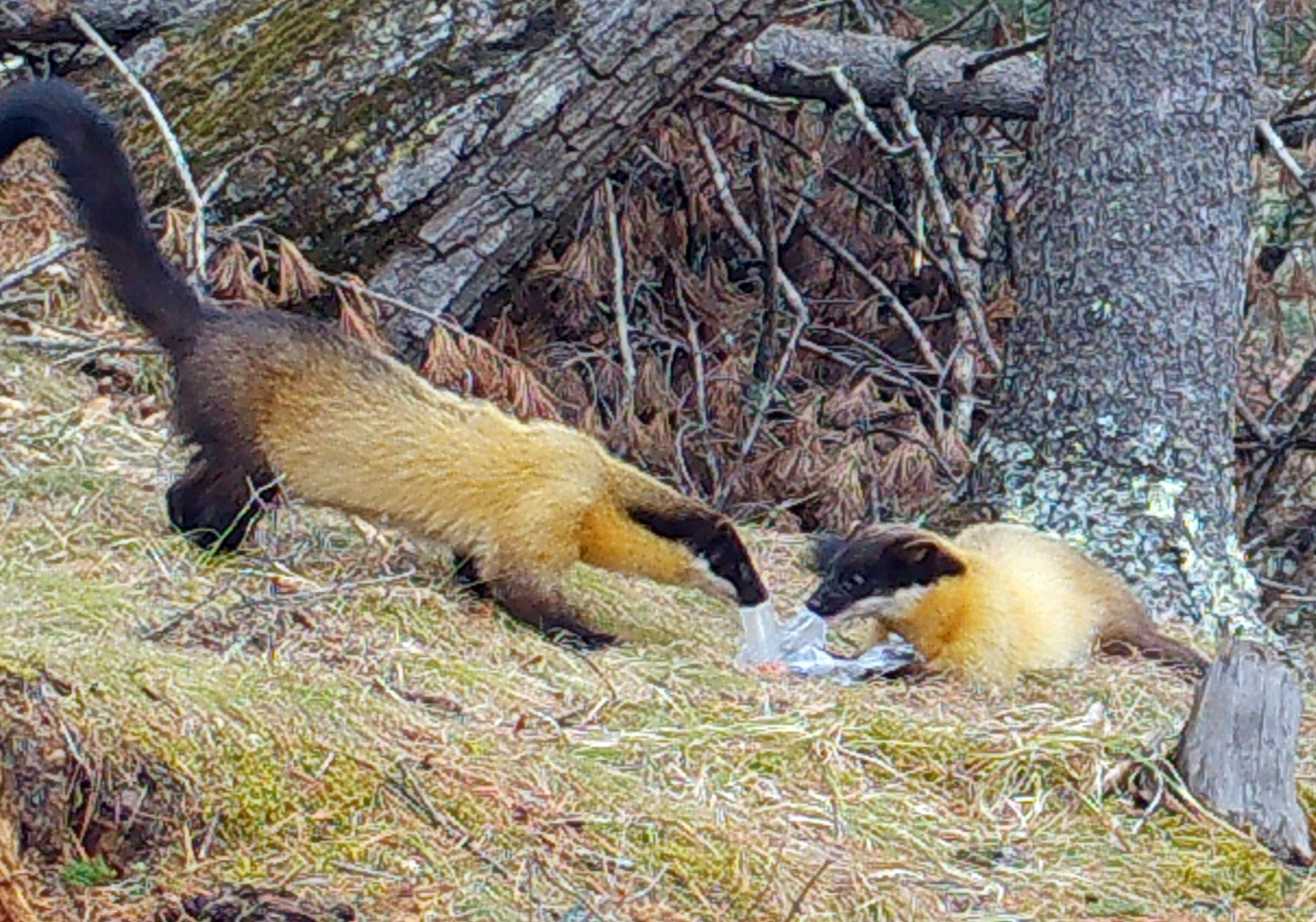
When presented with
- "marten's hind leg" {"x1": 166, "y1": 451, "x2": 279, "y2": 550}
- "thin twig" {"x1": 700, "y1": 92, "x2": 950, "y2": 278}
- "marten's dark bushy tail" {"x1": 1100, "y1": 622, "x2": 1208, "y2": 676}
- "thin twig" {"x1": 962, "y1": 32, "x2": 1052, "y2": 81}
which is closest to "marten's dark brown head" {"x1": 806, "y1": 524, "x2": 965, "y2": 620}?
"marten's dark bushy tail" {"x1": 1100, "y1": 622, "x2": 1208, "y2": 676}

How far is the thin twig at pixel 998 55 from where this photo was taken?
28.5 feet

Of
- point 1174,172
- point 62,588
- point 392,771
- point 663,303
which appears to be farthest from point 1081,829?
point 663,303

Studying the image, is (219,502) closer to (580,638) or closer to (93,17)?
(580,638)

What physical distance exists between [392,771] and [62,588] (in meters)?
1.35

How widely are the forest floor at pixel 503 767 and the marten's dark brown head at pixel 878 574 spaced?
0.76 ft

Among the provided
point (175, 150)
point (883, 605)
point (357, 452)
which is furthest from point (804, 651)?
point (175, 150)

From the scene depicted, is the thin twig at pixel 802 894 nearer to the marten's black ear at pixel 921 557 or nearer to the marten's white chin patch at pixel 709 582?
the marten's black ear at pixel 921 557

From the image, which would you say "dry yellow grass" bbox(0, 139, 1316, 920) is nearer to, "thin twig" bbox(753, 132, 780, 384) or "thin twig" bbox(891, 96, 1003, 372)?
"thin twig" bbox(891, 96, 1003, 372)

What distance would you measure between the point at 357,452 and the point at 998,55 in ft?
13.5

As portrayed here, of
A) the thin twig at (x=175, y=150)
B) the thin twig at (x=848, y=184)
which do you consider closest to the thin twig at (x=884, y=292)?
the thin twig at (x=848, y=184)

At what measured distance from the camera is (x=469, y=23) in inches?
305

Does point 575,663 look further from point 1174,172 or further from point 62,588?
point 1174,172

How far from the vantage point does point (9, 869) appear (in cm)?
363

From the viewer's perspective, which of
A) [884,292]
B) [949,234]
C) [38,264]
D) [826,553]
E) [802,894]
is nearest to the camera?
[802,894]
